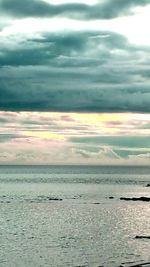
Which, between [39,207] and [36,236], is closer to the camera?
[36,236]

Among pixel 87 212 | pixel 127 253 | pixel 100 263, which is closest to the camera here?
pixel 100 263

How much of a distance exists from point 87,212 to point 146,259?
186ft

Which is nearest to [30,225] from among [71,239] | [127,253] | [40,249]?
[71,239]

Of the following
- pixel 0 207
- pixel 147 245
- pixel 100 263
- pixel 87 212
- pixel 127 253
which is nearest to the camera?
pixel 100 263

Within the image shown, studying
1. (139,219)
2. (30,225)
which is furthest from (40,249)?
(139,219)

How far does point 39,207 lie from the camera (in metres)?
129

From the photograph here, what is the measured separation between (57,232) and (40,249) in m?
15.9

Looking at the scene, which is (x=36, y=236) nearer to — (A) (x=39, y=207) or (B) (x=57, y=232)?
(B) (x=57, y=232)

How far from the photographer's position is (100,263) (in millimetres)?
59000

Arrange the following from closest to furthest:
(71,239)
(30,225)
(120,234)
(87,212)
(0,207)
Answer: (71,239)
(120,234)
(30,225)
(87,212)
(0,207)

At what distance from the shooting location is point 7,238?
77312mm

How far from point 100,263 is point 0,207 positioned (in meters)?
72.5

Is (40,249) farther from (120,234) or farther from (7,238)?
(120,234)

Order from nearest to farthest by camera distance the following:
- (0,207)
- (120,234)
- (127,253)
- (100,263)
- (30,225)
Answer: (100,263) < (127,253) < (120,234) < (30,225) < (0,207)
